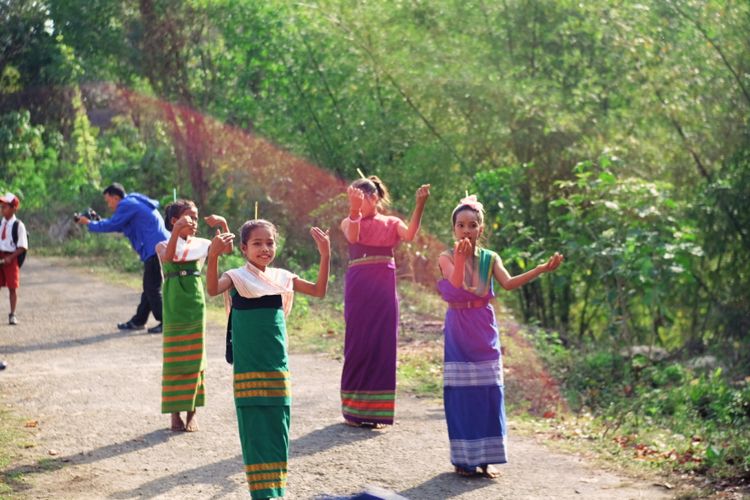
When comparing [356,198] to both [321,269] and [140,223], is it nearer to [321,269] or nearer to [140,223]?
[321,269]

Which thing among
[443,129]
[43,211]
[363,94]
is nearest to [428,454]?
[443,129]

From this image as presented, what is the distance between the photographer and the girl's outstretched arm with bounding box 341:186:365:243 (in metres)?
7.96

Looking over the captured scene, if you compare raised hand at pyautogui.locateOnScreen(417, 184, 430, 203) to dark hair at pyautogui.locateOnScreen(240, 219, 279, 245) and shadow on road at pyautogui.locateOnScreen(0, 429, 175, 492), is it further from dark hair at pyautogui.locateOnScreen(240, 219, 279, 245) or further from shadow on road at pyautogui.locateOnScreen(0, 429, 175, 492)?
shadow on road at pyautogui.locateOnScreen(0, 429, 175, 492)

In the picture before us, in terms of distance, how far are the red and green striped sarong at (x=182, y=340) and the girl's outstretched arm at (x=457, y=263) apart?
1.92m

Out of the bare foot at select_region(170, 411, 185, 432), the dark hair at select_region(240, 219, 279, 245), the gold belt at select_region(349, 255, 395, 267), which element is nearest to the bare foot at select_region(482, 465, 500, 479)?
the gold belt at select_region(349, 255, 395, 267)

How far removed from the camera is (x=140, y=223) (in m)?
11.9

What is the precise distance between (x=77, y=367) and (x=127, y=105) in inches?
532

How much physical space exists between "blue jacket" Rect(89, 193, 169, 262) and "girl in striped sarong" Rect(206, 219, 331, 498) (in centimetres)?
563

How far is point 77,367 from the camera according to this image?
10.4 m

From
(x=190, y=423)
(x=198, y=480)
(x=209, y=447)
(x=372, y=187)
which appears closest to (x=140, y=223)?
(x=190, y=423)

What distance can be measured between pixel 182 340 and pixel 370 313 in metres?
1.32

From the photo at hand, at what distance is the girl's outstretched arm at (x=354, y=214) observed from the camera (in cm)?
796

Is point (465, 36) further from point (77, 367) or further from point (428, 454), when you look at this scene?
point (428, 454)

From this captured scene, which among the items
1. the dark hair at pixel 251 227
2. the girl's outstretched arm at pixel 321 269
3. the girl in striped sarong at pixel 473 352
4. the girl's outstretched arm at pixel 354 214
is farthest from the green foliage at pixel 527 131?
the dark hair at pixel 251 227
